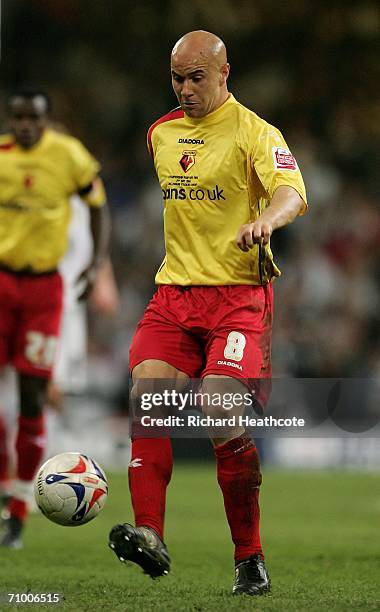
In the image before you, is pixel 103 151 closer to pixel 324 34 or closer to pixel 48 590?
pixel 324 34

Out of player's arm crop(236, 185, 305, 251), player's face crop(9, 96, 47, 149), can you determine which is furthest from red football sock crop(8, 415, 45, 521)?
player's arm crop(236, 185, 305, 251)

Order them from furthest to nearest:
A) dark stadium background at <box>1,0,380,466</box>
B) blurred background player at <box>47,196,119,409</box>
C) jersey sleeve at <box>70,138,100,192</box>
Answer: dark stadium background at <box>1,0,380,466</box>
blurred background player at <box>47,196,119,409</box>
jersey sleeve at <box>70,138,100,192</box>

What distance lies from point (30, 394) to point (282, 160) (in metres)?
2.76

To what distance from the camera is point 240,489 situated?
4.80 metres

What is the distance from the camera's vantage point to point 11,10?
14766mm

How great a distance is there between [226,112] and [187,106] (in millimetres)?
167

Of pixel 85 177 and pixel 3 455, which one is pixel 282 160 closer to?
pixel 85 177

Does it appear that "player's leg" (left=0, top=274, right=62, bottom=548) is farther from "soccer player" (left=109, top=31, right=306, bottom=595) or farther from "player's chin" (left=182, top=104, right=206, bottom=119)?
"player's chin" (left=182, top=104, right=206, bottom=119)

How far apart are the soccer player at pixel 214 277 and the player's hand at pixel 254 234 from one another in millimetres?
299

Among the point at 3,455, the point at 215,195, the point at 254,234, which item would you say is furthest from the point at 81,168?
the point at 254,234

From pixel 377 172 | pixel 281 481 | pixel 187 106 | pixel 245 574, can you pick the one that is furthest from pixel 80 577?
pixel 377 172

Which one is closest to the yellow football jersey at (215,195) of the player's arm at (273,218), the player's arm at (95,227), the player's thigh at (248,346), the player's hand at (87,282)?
the player's thigh at (248,346)

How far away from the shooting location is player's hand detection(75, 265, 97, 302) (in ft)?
24.5

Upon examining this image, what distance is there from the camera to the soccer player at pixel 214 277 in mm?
4793
